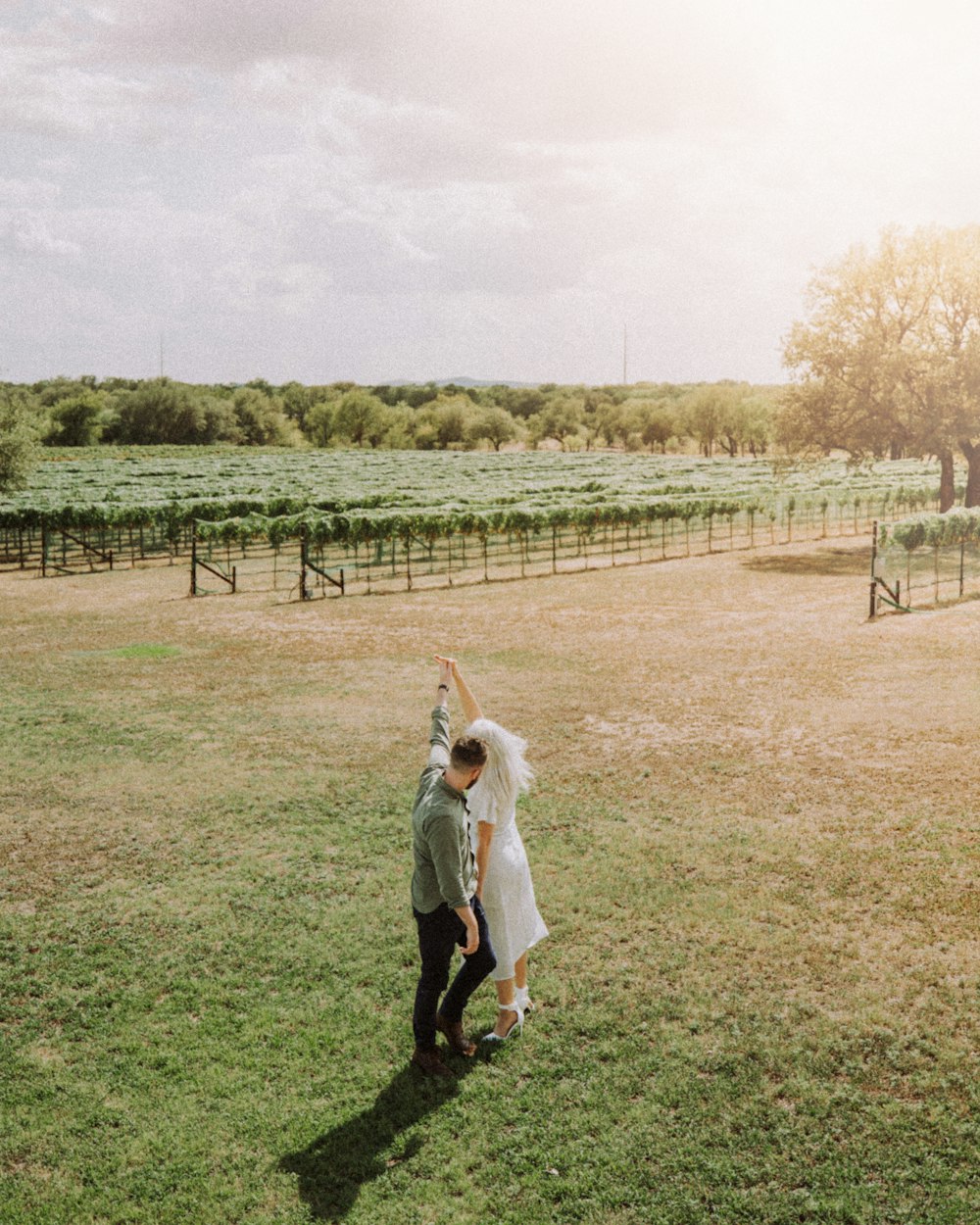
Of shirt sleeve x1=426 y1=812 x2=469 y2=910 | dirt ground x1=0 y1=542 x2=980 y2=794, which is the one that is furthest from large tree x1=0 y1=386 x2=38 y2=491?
shirt sleeve x1=426 y1=812 x2=469 y2=910

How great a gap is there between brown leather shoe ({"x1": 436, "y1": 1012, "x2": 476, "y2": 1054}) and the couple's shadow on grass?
0.14 m

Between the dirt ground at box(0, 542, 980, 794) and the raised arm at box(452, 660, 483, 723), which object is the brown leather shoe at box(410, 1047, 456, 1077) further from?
the dirt ground at box(0, 542, 980, 794)

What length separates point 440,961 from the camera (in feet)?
20.4

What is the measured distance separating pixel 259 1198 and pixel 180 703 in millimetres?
12760

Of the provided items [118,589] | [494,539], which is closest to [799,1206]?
[118,589]

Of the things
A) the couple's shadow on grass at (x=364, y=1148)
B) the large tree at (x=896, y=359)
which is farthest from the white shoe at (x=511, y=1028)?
the large tree at (x=896, y=359)

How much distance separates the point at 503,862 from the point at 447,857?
0.81m

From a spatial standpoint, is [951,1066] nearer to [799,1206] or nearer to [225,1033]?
[799,1206]

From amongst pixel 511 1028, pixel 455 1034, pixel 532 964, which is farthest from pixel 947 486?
pixel 455 1034

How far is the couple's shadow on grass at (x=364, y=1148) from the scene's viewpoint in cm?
543

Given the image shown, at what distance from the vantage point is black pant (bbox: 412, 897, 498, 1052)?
6.18m

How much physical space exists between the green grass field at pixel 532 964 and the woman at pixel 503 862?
1.39ft

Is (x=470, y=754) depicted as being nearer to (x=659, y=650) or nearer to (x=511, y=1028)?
(x=511, y=1028)

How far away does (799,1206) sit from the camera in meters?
5.23
